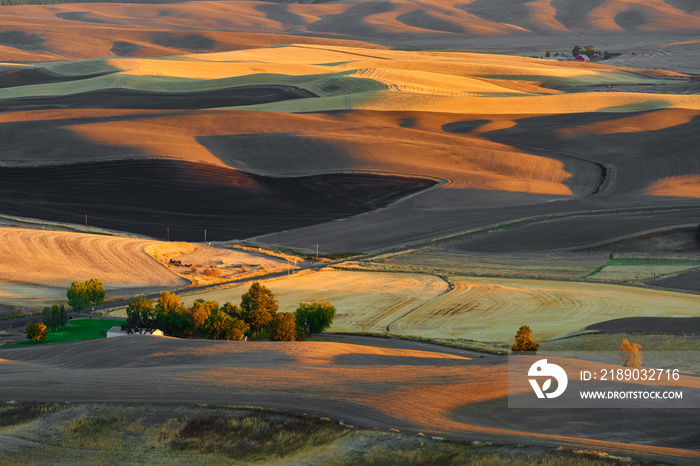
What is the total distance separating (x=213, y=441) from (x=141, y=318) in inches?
894

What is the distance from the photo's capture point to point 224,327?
41531 millimetres

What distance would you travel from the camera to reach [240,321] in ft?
137

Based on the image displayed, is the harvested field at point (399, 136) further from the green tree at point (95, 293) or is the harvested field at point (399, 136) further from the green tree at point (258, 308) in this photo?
the green tree at point (258, 308)

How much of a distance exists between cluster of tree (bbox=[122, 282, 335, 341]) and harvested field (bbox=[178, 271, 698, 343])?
1575mm

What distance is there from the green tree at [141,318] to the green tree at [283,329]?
6.00m

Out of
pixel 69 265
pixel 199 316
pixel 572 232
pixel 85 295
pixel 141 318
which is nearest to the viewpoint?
pixel 199 316

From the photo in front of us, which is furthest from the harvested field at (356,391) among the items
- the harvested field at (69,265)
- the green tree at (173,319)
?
the harvested field at (69,265)

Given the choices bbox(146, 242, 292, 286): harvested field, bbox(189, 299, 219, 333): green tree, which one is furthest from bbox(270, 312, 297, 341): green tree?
bbox(146, 242, 292, 286): harvested field

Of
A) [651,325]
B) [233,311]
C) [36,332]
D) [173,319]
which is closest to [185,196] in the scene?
[233,311]

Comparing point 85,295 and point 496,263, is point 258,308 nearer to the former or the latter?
point 85,295

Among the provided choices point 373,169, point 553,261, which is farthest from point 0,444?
point 373,169

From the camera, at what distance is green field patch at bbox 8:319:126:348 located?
4244 centimetres

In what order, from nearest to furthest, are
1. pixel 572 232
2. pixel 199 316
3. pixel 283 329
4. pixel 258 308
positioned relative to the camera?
pixel 283 329, pixel 199 316, pixel 258 308, pixel 572 232

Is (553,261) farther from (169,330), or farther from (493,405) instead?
(493,405)
